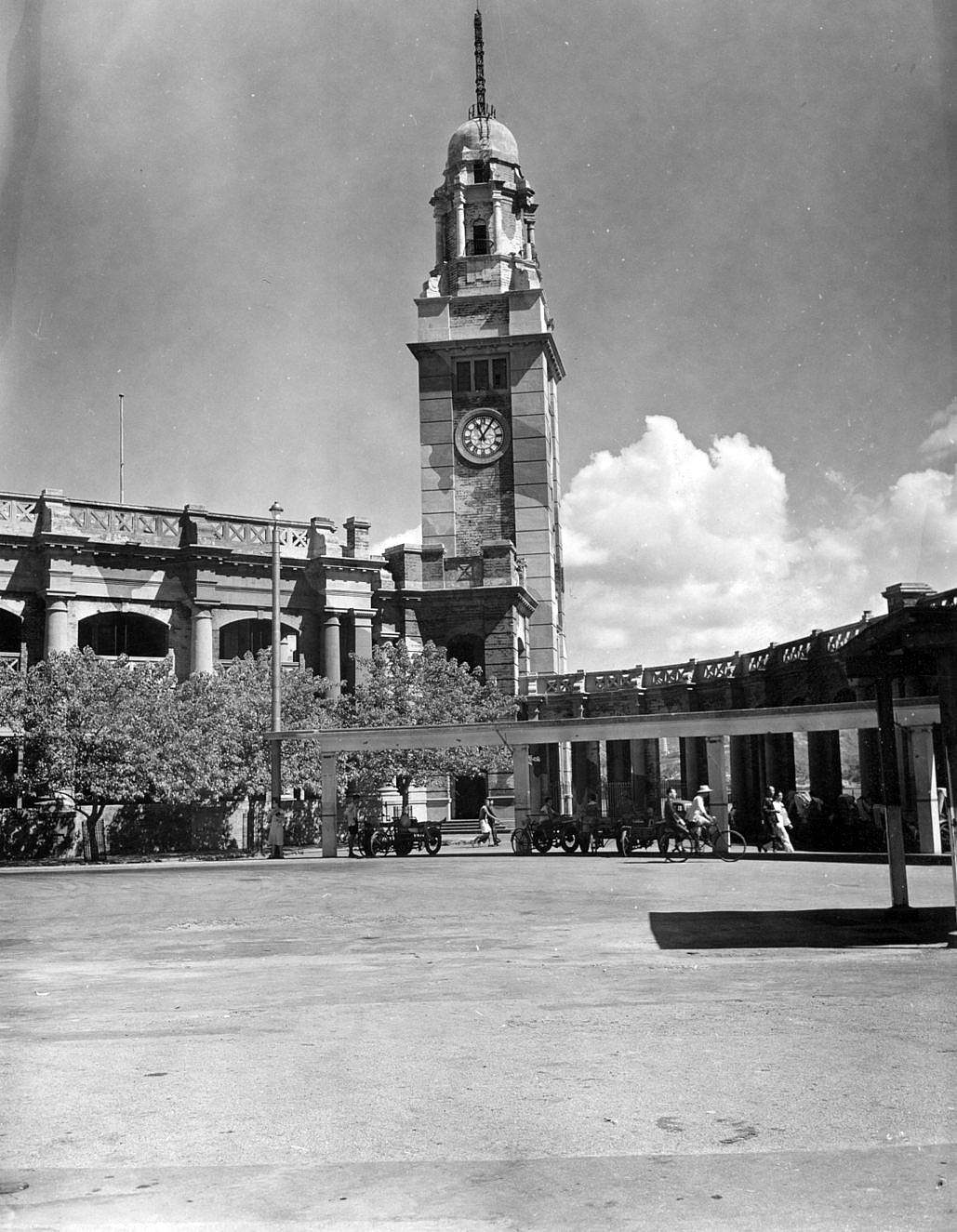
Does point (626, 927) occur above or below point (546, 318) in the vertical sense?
below

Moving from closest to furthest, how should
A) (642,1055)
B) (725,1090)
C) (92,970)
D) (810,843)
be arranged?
(725,1090) < (642,1055) < (92,970) < (810,843)

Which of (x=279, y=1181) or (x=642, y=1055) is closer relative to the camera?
(x=279, y=1181)

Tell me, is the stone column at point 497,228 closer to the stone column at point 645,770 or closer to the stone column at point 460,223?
the stone column at point 460,223

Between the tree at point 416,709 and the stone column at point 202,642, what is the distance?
16.4 ft

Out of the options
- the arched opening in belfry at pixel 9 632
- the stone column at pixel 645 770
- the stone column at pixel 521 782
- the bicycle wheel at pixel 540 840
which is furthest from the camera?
the stone column at pixel 645 770

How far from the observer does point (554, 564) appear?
193 ft

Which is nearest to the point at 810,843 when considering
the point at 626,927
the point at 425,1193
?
the point at 626,927

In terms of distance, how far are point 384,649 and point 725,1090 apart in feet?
140

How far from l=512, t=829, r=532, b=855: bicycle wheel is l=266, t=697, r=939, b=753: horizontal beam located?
8.04 ft

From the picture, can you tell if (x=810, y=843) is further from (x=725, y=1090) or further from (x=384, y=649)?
(x=725, y=1090)

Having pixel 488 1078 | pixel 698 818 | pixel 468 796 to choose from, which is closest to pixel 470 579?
pixel 468 796

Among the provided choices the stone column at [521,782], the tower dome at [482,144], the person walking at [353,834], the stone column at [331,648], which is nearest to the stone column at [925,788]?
the stone column at [521,782]

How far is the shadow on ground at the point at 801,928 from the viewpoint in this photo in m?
12.8

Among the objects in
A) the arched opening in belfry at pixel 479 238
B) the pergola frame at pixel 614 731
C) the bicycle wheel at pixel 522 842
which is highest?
the arched opening in belfry at pixel 479 238
